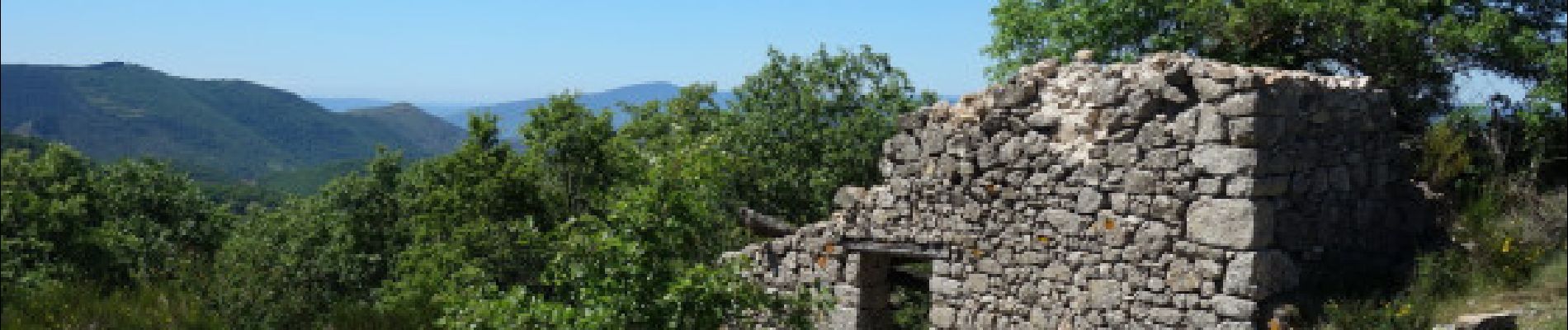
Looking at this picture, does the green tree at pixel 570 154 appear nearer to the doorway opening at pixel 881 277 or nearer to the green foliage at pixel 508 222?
the green foliage at pixel 508 222

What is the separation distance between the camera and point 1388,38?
1525 centimetres

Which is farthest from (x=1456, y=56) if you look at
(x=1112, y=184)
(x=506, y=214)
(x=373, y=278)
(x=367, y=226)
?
(x=367, y=226)

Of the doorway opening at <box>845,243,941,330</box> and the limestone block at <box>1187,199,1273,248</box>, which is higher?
the limestone block at <box>1187,199,1273,248</box>

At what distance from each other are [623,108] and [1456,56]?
2282 cm

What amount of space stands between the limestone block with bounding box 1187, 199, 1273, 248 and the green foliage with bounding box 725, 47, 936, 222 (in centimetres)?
1323

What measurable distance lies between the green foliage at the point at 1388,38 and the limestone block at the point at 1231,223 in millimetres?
5992

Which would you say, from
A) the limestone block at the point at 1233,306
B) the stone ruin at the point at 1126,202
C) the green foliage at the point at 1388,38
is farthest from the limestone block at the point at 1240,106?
the green foliage at the point at 1388,38

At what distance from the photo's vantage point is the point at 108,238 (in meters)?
26.9

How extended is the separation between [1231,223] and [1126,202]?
0.91 metres

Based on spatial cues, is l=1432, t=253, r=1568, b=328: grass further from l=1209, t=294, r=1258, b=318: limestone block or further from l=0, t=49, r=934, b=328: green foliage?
l=0, t=49, r=934, b=328: green foliage

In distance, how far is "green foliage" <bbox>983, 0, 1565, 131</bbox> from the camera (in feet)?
47.6

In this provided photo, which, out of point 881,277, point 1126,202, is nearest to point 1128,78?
point 1126,202

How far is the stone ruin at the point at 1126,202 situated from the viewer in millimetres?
9898

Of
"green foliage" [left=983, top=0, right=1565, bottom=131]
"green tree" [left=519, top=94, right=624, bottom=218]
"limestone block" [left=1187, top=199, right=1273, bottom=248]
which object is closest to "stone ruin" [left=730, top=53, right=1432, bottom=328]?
"limestone block" [left=1187, top=199, right=1273, bottom=248]
